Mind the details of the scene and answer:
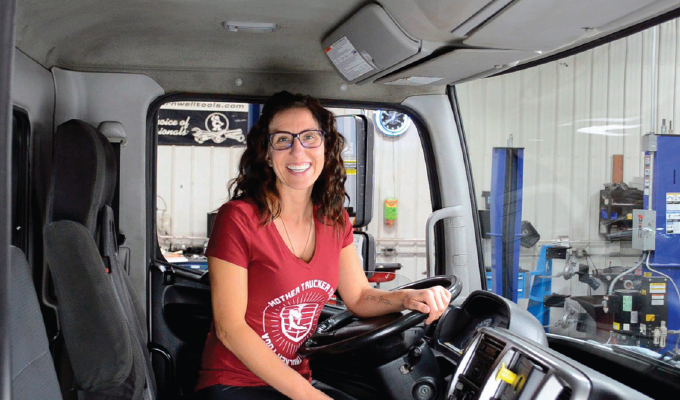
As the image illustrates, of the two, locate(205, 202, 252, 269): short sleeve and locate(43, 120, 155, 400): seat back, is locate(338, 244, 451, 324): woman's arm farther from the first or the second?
locate(43, 120, 155, 400): seat back

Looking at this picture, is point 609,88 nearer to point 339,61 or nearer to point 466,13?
point 339,61

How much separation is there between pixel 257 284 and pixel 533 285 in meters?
2.08

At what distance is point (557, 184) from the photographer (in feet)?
12.5

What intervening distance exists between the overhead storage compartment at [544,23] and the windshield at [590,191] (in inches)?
10.6

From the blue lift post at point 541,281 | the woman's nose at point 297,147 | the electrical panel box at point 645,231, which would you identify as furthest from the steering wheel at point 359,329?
the blue lift post at point 541,281

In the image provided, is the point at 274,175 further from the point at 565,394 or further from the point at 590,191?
the point at 590,191

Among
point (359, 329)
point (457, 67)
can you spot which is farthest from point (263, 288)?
point (457, 67)

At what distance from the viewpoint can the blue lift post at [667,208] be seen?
244cm

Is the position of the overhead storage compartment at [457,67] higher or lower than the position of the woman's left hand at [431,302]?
higher

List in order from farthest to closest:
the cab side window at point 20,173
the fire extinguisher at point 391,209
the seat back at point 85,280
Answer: the fire extinguisher at point 391,209 → the cab side window at point 20,173 → the seat back at point 85,280

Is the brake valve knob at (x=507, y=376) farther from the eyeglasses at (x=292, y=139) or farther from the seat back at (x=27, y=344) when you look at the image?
the seat back at (x=27, y=344)

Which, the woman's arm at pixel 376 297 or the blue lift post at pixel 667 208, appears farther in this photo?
the blue lift post at pixel 667 208

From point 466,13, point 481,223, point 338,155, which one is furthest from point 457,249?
point 466,13

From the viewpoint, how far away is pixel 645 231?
2572 mm
